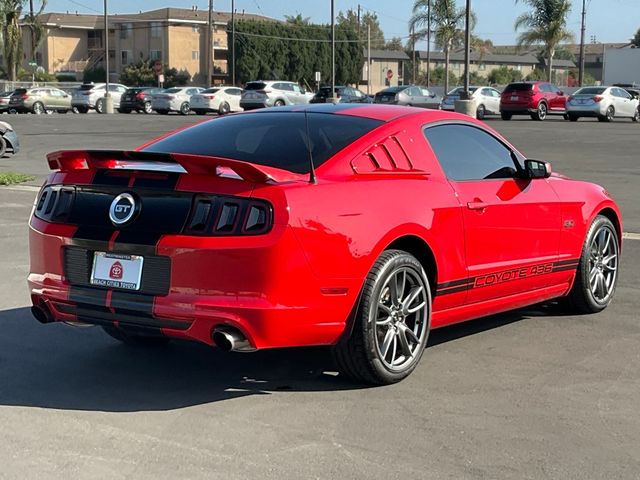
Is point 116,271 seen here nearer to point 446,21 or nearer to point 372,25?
point 446,21

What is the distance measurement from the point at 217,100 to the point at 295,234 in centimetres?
4517

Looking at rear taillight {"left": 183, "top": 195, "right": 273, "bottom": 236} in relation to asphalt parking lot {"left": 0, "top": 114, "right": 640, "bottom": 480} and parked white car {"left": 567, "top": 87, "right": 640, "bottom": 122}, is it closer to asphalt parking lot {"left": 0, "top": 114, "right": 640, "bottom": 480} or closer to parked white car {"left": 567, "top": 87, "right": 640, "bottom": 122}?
asphalt parking lot {"left": 0, "top": 114, "right": 640, "bottom": 480}

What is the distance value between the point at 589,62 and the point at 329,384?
→ 151 metres

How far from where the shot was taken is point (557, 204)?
6.51 m

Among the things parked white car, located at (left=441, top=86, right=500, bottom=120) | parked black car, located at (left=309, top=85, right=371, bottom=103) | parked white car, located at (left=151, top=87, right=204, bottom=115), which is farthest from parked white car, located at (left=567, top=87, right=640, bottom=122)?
parked white car, located at (left=151, top=87, right=204, bottom=115)

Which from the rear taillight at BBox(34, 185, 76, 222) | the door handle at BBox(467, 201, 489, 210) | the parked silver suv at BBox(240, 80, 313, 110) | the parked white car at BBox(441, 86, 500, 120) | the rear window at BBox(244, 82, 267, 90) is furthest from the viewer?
the rear window at BBox(244, 82, 267, 90)

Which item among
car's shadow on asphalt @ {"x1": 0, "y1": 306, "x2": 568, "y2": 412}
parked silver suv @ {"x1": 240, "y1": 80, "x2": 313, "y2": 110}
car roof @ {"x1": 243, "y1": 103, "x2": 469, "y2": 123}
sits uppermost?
parked silver suv @ {"x1": 240, "y1": 80, "x2": 313, "y2": 110}

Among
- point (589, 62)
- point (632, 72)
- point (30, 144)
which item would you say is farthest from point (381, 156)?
point (589, 62)

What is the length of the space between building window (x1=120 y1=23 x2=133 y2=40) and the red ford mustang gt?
90330mm

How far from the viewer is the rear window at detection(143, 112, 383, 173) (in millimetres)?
5258

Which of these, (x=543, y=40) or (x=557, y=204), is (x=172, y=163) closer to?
(x=557, y=204)

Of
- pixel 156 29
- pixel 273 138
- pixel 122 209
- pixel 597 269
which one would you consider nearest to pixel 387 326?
pixel 273 138

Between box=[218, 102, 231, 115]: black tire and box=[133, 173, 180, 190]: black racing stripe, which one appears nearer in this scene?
box=[133, 173, 180, 190]: black racing stripe

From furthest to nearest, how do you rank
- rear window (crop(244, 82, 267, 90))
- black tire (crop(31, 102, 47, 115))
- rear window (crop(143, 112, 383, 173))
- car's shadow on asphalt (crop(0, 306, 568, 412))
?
black tire (crop(31, 102, 47, 115)), rear window (crop(244, 82, 267, 90)), rear window (crop(143, 112, 383, 173)), car's shadow on asphalt (crop(0, 306, 568, 412))
